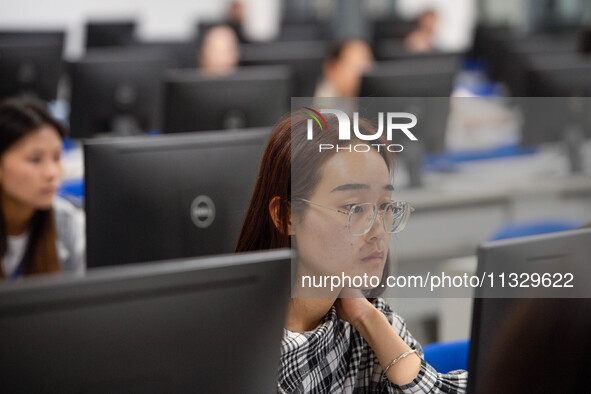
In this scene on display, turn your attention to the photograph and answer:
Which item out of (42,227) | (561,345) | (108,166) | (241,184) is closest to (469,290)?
(561,345)

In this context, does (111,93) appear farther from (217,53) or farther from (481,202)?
(217,53)

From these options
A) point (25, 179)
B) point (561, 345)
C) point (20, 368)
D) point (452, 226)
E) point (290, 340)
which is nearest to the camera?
point (20, 368)

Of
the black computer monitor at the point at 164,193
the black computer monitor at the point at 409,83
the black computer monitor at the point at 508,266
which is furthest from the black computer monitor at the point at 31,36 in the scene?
the black computer monitor at the point at 508,266

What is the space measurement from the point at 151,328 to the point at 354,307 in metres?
0.46

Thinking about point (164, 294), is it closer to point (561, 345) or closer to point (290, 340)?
point (290, 340)

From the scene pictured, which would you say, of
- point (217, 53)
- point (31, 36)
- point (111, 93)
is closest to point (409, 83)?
point (111, 93)

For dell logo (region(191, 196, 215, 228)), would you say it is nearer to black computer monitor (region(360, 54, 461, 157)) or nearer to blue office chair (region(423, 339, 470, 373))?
blue office chair (region(423, 339, 470, 373))

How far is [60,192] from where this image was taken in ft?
9.05

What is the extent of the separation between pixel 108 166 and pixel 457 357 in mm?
768

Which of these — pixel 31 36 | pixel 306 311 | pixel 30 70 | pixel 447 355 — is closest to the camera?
pixel 306 311

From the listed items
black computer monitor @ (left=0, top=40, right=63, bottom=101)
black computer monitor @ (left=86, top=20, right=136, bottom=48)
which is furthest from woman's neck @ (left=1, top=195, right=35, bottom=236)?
black computer monitor @ (left=86, top=20, right=136, bottom=48)

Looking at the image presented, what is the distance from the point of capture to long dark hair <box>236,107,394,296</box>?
3.41 feet

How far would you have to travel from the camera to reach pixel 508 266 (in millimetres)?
889

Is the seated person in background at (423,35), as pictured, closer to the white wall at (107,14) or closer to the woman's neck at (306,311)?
the white wall at (107,14)
